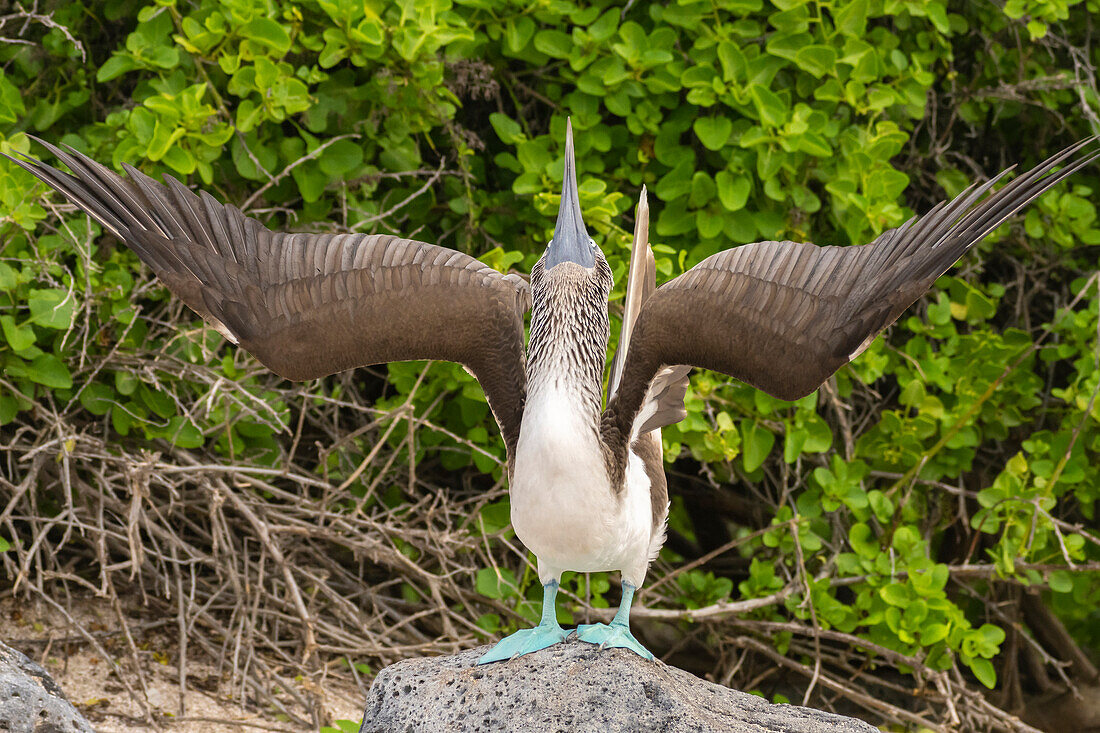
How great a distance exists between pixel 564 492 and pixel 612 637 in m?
0.54

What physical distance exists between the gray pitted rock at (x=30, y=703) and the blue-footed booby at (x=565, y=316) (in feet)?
3.57

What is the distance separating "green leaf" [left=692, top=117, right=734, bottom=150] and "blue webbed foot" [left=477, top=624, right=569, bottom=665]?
218cm

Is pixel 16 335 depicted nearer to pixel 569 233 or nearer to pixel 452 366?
pixel 452 366

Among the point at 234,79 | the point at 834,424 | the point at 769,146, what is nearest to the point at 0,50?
the point at 234,79

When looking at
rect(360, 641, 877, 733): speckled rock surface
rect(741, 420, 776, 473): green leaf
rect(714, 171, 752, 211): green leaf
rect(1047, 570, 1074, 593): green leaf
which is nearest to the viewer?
rect(360, 641, 877, 733): speckled rock surface

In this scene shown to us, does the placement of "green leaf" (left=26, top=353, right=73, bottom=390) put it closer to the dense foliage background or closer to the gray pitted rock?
the dense foliage background

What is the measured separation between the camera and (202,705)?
448cm

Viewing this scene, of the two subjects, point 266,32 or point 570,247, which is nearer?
point 570,247

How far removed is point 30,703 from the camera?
306 centimetres

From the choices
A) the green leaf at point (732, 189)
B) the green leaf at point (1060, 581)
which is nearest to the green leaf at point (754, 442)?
the green leaf at point (732, 189)

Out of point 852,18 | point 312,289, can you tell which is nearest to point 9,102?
point 312,289

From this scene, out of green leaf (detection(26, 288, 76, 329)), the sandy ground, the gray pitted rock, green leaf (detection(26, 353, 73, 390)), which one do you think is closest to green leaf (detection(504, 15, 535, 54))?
green leaf (detection(26, 288, 76, 329))

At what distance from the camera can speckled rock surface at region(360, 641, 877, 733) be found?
296cm

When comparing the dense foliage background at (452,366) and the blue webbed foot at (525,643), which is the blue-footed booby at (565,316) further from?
the dense foliage background at (452,366)
